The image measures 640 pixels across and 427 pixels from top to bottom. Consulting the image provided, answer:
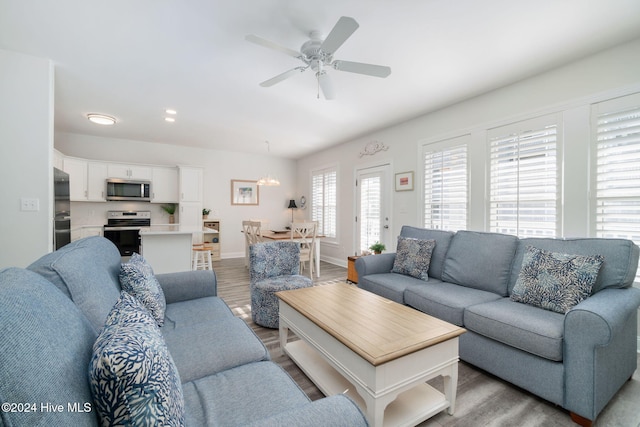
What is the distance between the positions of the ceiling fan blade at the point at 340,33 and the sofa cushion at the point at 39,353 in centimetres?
188

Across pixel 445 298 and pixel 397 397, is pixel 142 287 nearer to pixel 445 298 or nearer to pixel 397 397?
pixel 397 397

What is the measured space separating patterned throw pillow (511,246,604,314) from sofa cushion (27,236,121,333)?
2642 mm

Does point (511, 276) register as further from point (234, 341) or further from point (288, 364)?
point (234, 341)

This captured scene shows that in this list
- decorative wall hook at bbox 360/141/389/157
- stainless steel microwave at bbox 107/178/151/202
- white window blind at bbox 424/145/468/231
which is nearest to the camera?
white window blind at bbox 424/145/468/231

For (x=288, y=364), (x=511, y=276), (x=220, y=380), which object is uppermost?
(x=511, y=276)

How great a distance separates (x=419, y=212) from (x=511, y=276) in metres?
1.88

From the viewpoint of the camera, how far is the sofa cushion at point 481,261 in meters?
2.47

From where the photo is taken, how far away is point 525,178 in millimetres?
3059

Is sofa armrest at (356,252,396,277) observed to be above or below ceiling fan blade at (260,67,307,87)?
below

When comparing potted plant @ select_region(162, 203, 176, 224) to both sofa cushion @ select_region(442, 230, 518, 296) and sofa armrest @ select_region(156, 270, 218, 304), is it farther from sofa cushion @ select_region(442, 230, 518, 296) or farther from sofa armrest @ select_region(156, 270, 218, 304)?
sofa cushion @ select_region(442, 230, 518, 296)

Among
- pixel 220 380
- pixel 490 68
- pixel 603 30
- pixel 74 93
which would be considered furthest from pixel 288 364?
pixel 74 93

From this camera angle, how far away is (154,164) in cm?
592

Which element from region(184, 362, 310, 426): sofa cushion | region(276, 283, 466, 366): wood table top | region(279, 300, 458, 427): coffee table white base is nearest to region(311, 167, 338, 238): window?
region(276, 283, 466, 366): wood table top

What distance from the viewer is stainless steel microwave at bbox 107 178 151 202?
526 centimetres
